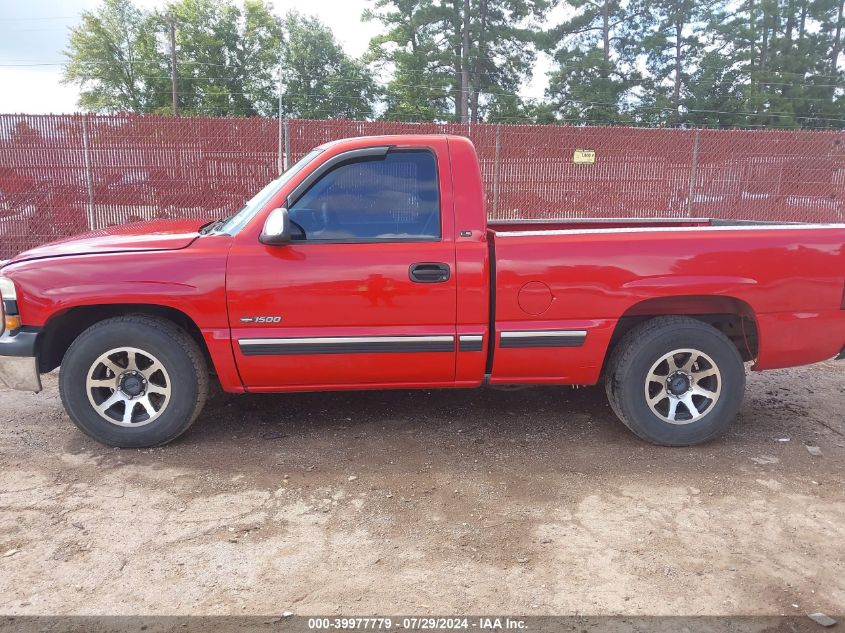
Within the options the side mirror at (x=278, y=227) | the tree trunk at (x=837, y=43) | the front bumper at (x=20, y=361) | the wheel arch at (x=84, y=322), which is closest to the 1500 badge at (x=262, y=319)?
the wheel arch at (x=84, y=322)

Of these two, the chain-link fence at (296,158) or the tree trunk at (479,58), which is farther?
the tree trunk at (479,58)

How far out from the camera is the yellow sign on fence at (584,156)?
10422 mm

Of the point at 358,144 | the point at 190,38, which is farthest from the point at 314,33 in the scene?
the point at 358,144

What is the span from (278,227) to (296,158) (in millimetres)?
6621

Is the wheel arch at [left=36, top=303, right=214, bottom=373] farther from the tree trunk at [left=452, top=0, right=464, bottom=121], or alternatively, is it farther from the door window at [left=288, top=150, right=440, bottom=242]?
the tree trunk at [left=452, top=0, right=464, bottom=121]

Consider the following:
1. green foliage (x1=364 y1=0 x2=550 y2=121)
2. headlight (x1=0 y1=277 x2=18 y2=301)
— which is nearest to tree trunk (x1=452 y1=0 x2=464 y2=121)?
green foliage (x1=364 y1=0 x2=550 y2=121)

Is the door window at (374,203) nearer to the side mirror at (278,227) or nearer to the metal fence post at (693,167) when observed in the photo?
the side mirror at (278,227)

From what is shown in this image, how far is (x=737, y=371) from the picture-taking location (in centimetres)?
386

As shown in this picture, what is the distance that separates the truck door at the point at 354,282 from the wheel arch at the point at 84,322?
1.45 ft

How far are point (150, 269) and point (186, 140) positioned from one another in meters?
7.08

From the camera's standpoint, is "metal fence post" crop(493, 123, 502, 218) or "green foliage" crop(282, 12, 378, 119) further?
"green foliage" crop(282, 12, 378, 119)

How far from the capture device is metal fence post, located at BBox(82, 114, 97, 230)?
378 inches

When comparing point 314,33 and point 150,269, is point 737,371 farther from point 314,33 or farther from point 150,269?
point 314,33

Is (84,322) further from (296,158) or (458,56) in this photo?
(458,56)
